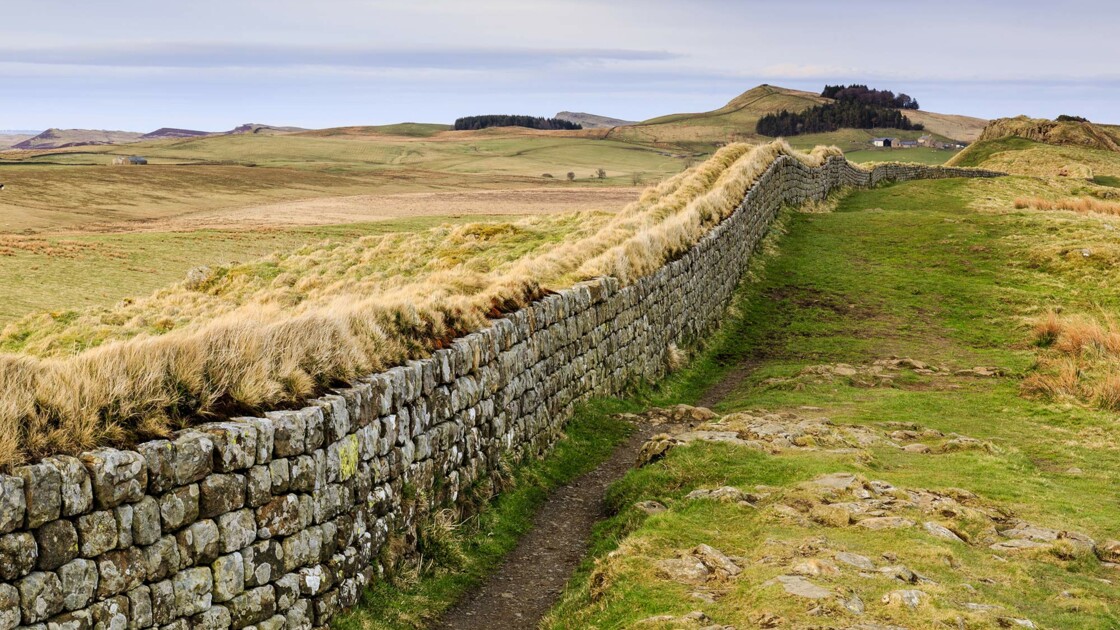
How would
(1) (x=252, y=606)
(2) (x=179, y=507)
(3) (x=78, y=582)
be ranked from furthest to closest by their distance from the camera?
(1) (x=252, y=606)
(2) (x=179, y=507)
(3) (x=78, y=582)

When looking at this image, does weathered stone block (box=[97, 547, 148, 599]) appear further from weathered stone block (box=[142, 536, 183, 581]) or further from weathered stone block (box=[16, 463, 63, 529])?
weathered stone block (box=[16, 463, 63, 529])

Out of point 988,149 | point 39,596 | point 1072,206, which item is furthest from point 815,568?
point 988,149

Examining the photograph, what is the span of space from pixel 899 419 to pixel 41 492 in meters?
14.8

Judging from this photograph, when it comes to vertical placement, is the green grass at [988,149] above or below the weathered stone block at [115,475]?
above

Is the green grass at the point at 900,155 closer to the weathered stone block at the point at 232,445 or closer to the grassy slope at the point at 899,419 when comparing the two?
the grassy slope at the point at 899,419

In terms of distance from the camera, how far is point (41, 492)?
674cm

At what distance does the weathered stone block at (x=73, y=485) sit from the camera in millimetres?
6871

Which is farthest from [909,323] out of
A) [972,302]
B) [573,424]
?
[573,424]

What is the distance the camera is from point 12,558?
6.58 meters

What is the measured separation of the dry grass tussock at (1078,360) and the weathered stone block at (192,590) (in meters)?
16.6

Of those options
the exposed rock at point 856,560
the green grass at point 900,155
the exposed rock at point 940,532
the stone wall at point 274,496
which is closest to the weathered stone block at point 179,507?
the stone wall at point 274,496

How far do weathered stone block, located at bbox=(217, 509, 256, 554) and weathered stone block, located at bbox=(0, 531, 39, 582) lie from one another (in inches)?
66.0

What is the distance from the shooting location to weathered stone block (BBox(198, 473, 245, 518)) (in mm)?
8030

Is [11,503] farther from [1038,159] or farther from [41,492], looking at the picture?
[1038,159]
